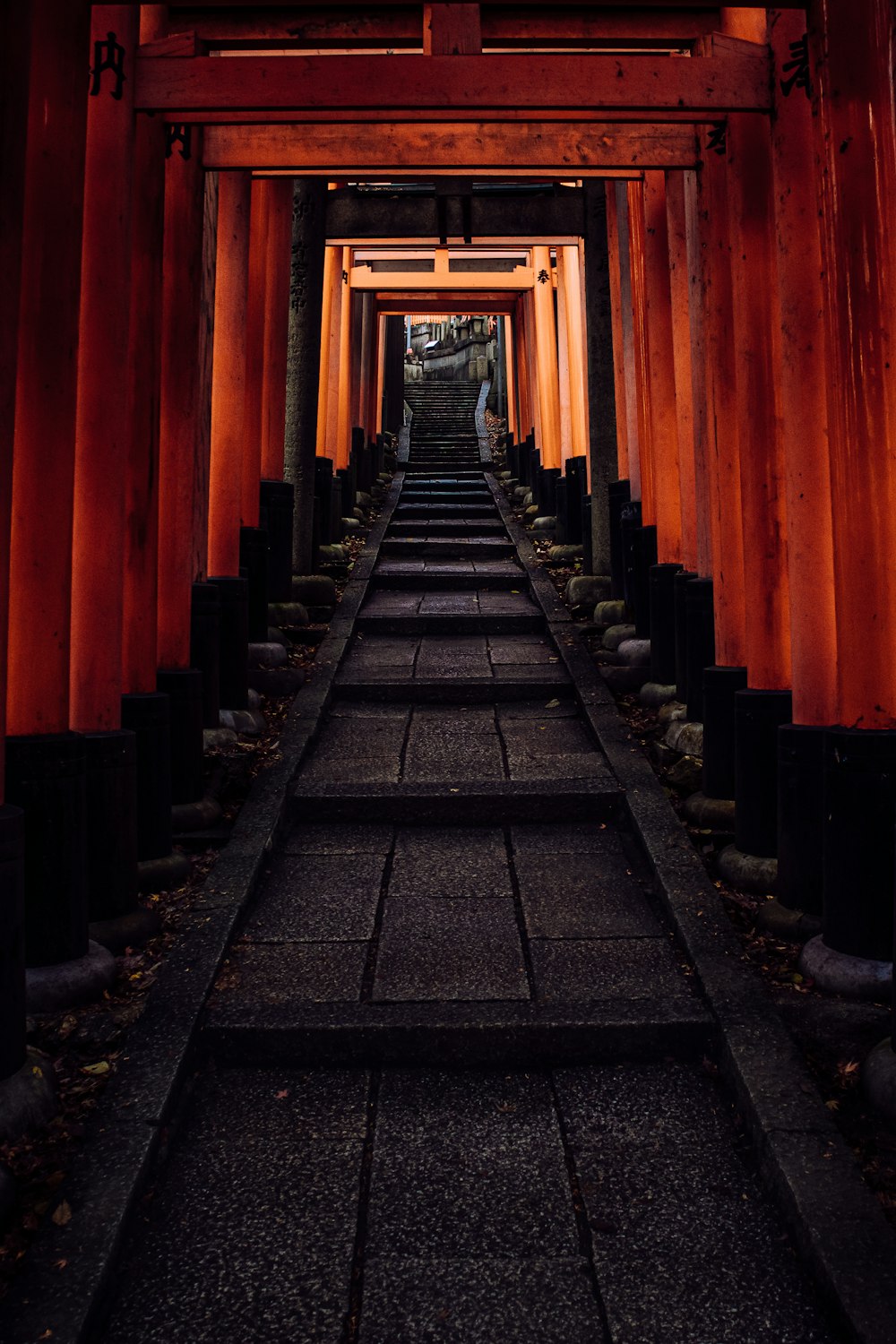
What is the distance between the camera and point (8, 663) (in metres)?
2.88

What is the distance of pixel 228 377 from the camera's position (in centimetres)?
562

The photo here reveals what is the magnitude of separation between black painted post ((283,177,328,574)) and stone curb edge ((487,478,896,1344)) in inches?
177

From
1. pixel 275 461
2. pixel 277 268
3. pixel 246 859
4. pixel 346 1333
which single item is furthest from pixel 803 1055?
pixel 277 268

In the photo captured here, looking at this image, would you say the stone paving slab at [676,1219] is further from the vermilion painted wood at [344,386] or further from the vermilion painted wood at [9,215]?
the vermilion painted wood at [344,386]

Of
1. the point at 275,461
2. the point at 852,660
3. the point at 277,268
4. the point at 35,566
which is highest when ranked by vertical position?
the point at 277,268

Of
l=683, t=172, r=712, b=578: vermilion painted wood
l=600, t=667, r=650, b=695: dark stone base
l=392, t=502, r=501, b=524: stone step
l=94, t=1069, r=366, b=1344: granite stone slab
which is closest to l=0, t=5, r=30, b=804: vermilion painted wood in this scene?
l=94, t=1069, r=366, b=1344: granite stone slab

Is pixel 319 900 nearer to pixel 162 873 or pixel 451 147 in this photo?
pixel 162 873

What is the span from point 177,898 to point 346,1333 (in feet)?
6.41

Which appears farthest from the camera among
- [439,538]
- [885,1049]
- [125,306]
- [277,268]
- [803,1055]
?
[439,538]

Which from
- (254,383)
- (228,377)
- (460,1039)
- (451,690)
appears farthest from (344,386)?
(460,1039)

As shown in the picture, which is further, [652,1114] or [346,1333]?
[652,1114]

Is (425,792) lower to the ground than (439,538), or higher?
lower

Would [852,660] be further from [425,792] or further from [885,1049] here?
[425,792]

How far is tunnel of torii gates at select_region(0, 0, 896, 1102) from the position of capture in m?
2.81
